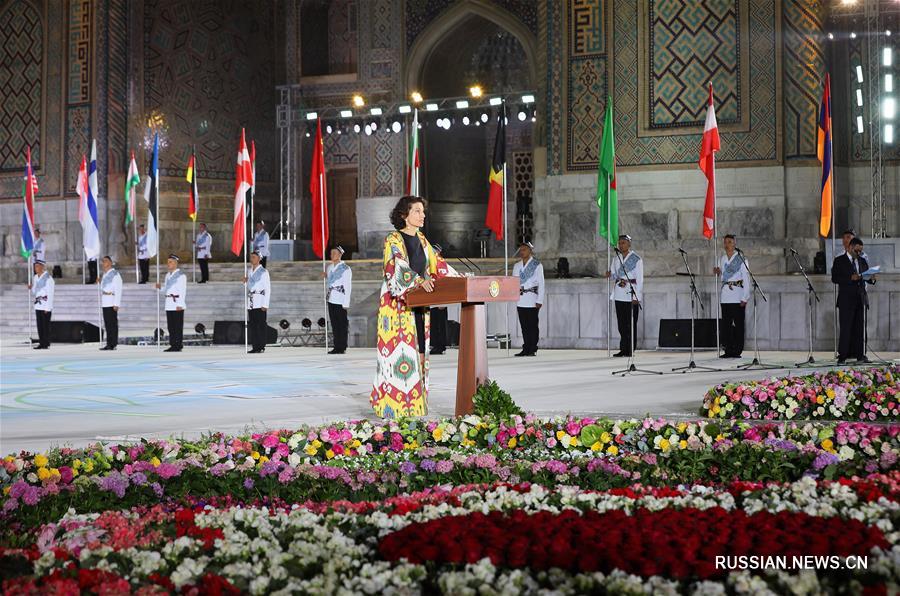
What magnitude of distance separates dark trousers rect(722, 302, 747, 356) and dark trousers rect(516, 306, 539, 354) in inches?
101

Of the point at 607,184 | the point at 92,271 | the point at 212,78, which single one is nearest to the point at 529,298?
the point at 607,184

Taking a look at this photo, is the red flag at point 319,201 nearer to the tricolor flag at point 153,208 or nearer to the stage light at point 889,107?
the tricolor flag at point 153,208

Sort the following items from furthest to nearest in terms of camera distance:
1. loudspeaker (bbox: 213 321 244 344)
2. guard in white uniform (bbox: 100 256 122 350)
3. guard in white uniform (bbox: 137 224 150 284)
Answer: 1. guard in white uniform (bbox: 137 224 150 284)
2. loudspeaker (bbox: 213 321 244 344)
3. guard in white uniform (bbox: 100 256 122 350)

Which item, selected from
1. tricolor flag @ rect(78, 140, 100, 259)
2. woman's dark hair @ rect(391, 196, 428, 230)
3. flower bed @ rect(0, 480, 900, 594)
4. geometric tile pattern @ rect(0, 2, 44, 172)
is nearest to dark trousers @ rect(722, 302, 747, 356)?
woman's dark hair @ rect(391, 196, 428, 230)

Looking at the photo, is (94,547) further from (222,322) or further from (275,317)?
(275,317)

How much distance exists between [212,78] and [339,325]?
1314 centimetres

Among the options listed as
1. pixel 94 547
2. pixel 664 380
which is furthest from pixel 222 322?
pixel 94 547

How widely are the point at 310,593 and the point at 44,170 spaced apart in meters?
24.5

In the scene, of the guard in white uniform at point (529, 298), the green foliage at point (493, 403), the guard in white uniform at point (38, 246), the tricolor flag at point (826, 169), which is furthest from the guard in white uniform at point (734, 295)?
the guard in white uniform at point (38, 246)

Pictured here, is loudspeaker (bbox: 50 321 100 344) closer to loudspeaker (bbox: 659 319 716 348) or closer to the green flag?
loudspeaker (bbox: 659 319 716 348)

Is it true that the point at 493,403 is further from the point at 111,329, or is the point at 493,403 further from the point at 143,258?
the point at 143,258

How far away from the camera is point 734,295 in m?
13.8

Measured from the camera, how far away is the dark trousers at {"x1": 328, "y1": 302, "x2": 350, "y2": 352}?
1516cm

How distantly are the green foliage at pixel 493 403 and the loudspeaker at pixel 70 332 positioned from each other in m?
14.2
